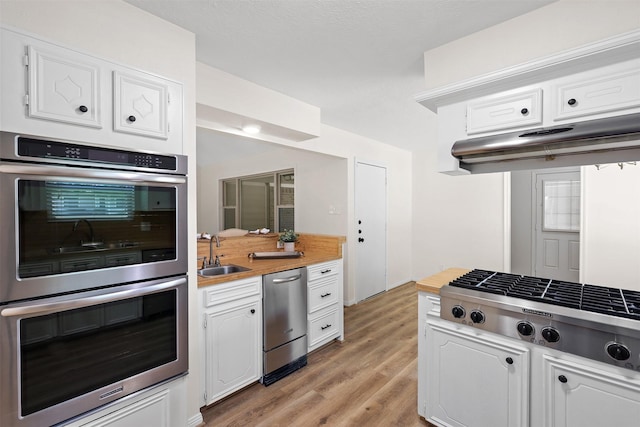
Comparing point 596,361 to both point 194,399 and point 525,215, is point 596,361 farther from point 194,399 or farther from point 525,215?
point 525,215

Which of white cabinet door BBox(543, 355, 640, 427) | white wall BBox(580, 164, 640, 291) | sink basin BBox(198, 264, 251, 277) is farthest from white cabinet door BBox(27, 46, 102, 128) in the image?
white wall BBox(580, 164, 640, 291)

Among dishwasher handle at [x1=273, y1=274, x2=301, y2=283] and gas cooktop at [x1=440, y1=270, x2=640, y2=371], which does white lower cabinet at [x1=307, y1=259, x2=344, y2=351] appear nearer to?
dishwasher handle at [x1=273, y1=274, x2=301, y2=283]

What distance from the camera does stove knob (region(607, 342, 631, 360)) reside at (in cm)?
123

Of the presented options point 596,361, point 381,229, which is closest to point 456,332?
point 596,361

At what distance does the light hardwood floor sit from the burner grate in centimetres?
102

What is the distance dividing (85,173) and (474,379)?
2.26m

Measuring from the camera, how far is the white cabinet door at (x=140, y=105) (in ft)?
4.80

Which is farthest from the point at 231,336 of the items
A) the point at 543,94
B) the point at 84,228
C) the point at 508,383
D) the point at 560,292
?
the point at 543,94

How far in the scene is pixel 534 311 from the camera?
1454mm

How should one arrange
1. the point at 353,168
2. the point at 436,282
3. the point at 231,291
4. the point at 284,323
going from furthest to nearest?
the point at 353,168 → the point at 284,323 → the point at 231,291 → the point at 436,282

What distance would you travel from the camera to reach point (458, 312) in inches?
66.6

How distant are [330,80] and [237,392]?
266cm

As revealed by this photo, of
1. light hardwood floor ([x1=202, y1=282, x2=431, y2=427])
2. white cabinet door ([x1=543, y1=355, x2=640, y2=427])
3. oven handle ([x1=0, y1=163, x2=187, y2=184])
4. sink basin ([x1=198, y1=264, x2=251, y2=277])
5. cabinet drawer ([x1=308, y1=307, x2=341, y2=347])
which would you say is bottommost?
light hardwood floor ([x1=202, y1=282, x2=431, y2=427])

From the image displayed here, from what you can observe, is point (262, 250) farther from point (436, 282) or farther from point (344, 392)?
point (436, 282)
